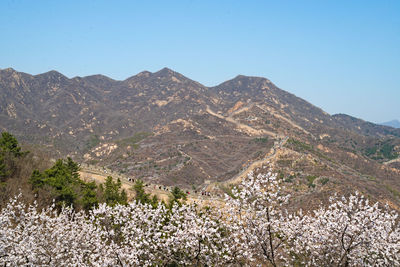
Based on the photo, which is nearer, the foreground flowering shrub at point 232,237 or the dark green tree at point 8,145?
the foreground flowering shrub at point 232,237

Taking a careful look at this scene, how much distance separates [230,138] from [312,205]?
108585 millimetres

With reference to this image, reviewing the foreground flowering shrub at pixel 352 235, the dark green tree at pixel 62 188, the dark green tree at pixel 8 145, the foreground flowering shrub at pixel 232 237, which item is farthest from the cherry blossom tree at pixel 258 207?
the dark green tree at pixel 8 145

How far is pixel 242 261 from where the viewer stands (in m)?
16.5

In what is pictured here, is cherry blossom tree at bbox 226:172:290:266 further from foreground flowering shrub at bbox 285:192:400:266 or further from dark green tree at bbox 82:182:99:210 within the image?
dark green tree at bbox 82:182:99:210

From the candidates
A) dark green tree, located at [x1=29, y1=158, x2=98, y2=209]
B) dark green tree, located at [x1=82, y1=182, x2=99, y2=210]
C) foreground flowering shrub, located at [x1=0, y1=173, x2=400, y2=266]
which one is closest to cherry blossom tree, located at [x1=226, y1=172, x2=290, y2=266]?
foreground flowering shrub, located at [x1=0, y1=173, x2=400, y2=266]

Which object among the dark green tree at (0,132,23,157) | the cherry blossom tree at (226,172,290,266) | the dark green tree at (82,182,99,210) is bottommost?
the dark green tree at (82,182,99,210)

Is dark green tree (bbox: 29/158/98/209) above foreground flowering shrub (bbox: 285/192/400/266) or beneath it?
beneath

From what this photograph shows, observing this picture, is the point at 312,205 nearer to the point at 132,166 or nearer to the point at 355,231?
the point at 355,231

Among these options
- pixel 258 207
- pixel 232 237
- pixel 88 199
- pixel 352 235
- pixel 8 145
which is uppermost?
pixel 258 207

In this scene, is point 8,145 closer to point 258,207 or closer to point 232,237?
point 232,237

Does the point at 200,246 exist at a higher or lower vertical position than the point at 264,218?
lower

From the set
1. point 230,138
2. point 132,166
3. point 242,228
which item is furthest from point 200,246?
point 230,138

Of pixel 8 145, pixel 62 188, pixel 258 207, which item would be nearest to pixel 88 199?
pixel 62 188

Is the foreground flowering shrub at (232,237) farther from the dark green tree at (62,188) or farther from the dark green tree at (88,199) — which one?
the dark green tree at (88,199)
